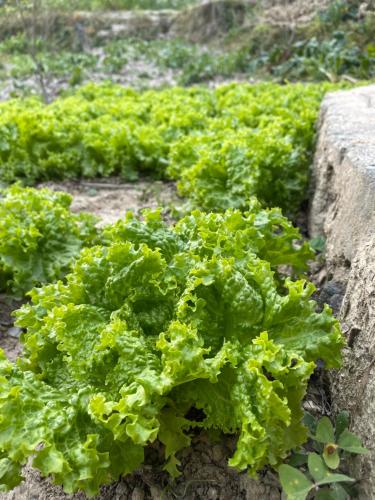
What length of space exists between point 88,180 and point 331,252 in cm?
332

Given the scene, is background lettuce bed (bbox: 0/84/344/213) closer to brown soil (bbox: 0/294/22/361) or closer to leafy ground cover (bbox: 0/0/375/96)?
brown soil (bbox: 0/294/22/361)

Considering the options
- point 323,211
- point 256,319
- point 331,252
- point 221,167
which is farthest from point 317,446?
point 221,167

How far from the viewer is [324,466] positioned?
196 cm

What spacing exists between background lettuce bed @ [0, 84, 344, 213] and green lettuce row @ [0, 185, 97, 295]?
3.61ft

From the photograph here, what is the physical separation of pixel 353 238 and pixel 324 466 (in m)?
1.36

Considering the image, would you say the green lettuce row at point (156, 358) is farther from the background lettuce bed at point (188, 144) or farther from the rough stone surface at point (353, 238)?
the background lettuce bed at point (188, 144)

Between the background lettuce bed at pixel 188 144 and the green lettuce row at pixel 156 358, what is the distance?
1.63 metres

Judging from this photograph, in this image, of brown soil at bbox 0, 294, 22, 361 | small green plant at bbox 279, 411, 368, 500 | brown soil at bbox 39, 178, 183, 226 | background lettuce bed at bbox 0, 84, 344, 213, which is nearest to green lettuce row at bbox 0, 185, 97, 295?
brown soil at bbox 0, 294, 22, 361

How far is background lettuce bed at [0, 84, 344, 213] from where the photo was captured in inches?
170

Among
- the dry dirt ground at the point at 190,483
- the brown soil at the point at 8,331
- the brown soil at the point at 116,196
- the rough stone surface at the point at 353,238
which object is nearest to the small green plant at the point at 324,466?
the rough stone surface at the point at 353,238

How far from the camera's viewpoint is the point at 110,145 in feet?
18.6

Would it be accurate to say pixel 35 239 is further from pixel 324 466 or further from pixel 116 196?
pixel 324 466

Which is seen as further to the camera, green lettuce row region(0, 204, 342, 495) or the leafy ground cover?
the leafy ground cover

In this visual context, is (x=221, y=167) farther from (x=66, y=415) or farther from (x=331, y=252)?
(x=66, y=415)
